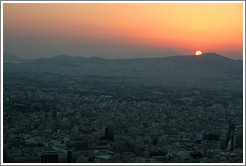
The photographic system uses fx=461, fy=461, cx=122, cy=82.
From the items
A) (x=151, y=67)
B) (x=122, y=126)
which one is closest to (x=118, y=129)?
(x=122, y=126)

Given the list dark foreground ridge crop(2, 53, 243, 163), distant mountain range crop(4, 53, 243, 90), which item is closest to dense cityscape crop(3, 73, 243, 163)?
dark foreground ridge crop(2, 53, 243, 163)

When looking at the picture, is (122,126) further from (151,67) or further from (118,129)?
(151,67)

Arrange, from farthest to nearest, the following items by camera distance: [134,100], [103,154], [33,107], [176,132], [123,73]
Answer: [123,73] < [134,100] < [33,107] < [176,132] < [103,154]

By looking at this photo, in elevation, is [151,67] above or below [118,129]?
above

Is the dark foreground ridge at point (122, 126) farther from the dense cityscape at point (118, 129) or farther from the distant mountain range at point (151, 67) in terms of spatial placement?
the distant mountain range at point (151, 67)

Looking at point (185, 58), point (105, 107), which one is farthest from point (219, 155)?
point (185, 58)

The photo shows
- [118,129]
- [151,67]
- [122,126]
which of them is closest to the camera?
[118,129]

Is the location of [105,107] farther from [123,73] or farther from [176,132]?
[123,73]

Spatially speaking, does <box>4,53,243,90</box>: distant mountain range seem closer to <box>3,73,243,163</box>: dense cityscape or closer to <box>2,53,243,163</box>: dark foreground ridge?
<box>2,53,243,163</box>: dark foreground ridge

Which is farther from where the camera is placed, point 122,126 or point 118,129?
point 122,126
